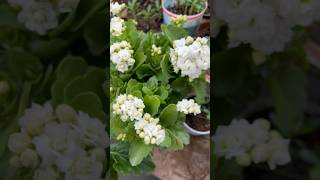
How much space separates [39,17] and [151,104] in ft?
2.04

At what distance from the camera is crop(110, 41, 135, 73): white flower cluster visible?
1493 mm

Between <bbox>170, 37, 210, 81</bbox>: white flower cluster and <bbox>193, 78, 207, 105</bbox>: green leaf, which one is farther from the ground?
<bbox>170, 37, 210, 81</bbox>: white flower cluster

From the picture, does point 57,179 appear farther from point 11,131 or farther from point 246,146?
point 246,146

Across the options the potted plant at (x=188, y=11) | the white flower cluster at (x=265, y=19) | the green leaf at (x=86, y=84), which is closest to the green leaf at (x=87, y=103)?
the green leaf at (x=86, y=84)

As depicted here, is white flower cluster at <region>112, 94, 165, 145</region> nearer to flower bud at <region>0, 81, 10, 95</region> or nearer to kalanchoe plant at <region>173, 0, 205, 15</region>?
flower bud at <region>0, 81, 10, 95</region>

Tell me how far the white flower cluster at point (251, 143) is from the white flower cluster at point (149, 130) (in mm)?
444

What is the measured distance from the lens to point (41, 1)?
2.85 ft

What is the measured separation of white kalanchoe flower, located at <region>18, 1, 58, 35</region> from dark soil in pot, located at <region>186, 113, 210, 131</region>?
0.93 m

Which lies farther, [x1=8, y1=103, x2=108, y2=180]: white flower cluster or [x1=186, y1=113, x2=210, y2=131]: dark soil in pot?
[x1=186, y1=113, x2=210, y2=131]: dark soil in pot

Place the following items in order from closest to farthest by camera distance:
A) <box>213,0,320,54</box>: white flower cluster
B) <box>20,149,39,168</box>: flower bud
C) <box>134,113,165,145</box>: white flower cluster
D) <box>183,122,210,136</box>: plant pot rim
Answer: <box>213,0,320,54</box>: white flower cluster
<box>20,149,39,168</box>: flower bud
<box>134,113,165,145</box>: white flower cluster
<box>183,122,210,136</box>: plant pot rim

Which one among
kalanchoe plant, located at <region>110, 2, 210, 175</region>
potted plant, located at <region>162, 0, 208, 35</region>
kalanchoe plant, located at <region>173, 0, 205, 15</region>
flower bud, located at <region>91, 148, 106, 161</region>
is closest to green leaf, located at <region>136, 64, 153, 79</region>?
kalanchoe plant, located at <region>110, 2, 210, 175</region>

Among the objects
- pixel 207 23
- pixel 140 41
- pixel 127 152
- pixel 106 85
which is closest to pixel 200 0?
pixel 207 23

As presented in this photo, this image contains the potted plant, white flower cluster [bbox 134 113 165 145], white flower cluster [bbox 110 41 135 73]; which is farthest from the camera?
the potted plant

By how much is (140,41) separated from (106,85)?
660 mm
